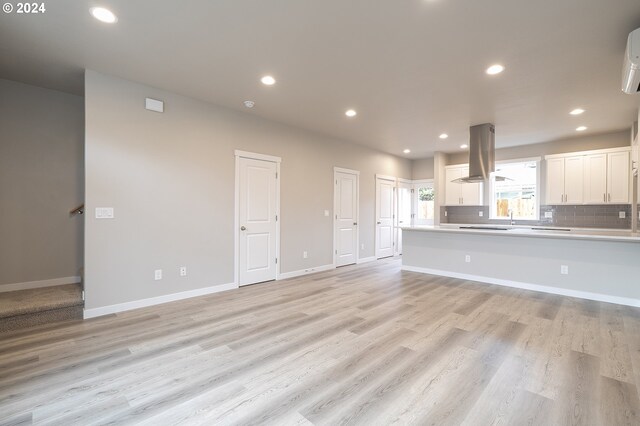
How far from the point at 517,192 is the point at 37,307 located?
344 inches

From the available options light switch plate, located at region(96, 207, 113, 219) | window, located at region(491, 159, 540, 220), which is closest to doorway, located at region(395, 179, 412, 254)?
window, located at region(491, 159, 540, 220)

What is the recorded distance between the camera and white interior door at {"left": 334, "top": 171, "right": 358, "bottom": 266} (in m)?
6.50

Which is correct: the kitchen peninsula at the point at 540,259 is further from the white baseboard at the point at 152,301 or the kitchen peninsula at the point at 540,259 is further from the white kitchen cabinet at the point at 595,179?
the white baseboard at the point at 152,301

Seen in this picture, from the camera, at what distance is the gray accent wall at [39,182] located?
376cm

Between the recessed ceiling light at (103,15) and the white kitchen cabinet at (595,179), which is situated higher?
the recessed ceiling light at (103,15)

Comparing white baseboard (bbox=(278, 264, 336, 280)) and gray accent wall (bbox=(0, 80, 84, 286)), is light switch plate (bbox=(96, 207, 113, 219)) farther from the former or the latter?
white baseboard (bbox=(278, 264, 336, 280))

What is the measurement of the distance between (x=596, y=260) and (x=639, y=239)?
62 cm

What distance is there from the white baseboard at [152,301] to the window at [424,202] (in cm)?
607

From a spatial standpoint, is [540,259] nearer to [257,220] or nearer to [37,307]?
[257,220]

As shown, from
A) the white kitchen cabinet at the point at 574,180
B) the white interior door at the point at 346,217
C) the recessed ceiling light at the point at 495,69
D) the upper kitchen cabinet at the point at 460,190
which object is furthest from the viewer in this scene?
the upper kitchen cabinet at the point at 460,190

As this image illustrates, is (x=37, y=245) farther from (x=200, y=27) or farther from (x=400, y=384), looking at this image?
(x=400, y=384)

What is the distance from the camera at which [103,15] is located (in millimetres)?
2428

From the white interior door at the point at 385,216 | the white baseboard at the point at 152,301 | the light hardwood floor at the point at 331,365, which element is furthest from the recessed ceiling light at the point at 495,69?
the white baseboard at the point at 152,301

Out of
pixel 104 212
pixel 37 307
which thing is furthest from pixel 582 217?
pixel 37 307
